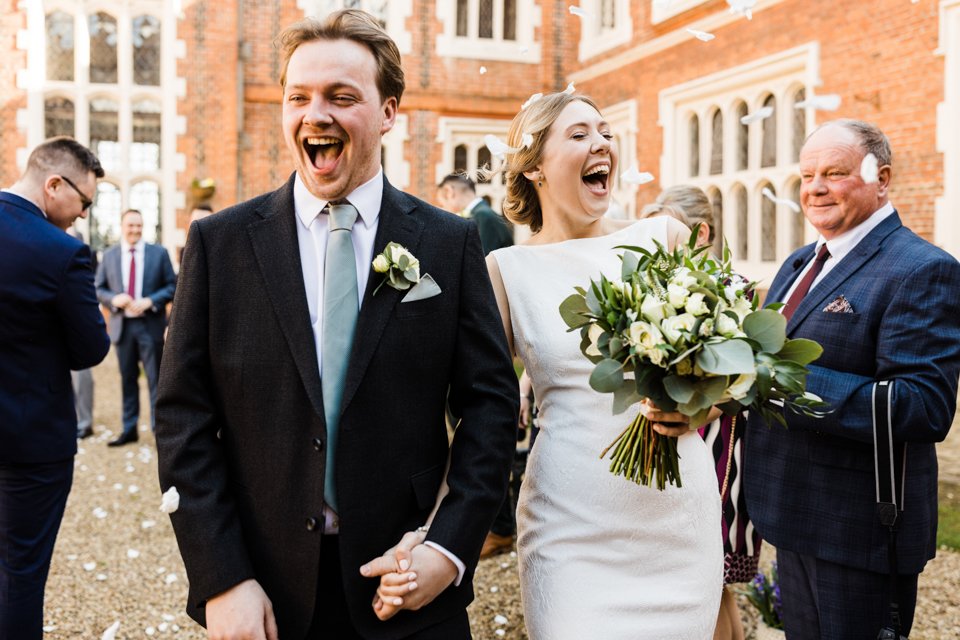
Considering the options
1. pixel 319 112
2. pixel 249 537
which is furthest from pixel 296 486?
pixel 319 112

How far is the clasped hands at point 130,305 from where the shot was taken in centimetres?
779

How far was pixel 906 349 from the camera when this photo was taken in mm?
2336

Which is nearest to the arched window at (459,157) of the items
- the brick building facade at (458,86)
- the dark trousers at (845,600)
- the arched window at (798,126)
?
the brick building facade at (458,86)

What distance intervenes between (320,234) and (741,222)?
Answer: 927 cm

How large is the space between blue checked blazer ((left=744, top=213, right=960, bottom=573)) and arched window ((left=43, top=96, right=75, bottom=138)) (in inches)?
479

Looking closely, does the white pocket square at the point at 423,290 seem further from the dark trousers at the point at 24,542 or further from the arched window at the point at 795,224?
the arched window at the point at 795,224

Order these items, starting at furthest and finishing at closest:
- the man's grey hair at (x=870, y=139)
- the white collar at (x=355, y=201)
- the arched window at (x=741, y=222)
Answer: the arched window at (x=741, y=222) < the man's grey hair at (x=870, y=139) < the white collar at (x=355, y=201)

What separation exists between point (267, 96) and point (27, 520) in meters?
10.5

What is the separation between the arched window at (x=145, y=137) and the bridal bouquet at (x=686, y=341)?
39.0ft

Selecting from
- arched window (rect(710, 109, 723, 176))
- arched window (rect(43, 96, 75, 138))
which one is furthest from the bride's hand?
arched window (rect(43, 96, 75, 138))

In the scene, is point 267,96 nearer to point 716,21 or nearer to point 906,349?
point 716,21

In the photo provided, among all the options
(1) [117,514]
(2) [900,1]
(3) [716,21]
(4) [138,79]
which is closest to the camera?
(1) [117,514]

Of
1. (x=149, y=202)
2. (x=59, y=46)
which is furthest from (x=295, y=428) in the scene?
(x=59, y=46)

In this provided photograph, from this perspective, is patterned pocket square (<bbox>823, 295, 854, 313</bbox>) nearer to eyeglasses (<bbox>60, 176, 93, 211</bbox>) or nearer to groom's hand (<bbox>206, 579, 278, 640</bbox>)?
groom's hand (<bbox>206, 579, 278, 640</bbox>)
